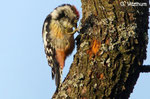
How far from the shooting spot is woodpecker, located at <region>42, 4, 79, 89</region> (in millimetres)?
3941

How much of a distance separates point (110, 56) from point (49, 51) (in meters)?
1.90

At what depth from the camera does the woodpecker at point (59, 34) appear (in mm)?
3941

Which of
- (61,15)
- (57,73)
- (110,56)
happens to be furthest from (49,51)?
(110,56)

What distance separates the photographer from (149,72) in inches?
103

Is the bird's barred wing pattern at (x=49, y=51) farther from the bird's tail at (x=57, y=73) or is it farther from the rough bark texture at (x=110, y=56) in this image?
the rough bark texture at (x=110, y=56)

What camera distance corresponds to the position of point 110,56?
243 centimetres

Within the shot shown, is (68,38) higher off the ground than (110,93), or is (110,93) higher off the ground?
(68,38)

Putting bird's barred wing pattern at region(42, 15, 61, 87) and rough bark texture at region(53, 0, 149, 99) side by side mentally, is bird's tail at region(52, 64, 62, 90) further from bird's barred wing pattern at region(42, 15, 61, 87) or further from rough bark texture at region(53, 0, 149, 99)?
rough bark texture at region(53, 0, 149, 99)

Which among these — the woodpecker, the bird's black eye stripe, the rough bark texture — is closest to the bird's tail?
the woodpecker

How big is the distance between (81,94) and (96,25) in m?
0.69

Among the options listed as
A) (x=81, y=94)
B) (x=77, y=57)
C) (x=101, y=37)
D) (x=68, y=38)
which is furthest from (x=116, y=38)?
(x=68, y=38)

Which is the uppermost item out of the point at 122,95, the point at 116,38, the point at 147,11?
the point at 147,11

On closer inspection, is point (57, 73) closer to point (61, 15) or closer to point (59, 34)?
point (59, 34)

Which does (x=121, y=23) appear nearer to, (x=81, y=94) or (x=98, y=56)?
(x=98, y=56)
